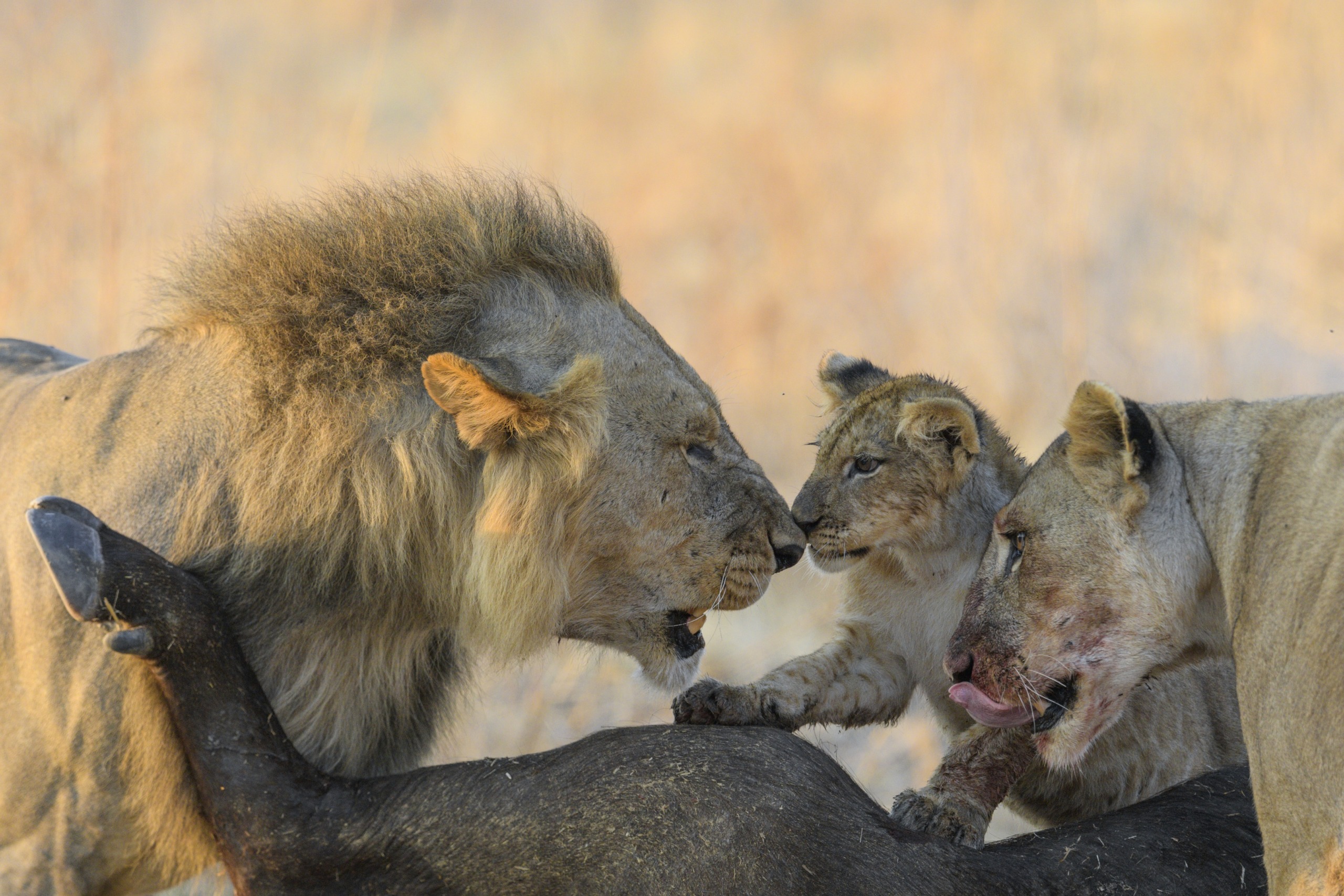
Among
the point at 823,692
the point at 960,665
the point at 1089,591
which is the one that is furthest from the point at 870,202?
the point at 1089,591

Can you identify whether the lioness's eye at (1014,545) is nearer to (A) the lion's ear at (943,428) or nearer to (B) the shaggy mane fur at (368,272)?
(A) the lion's ear at (943,428)

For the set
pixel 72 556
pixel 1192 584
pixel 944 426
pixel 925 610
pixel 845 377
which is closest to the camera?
pixel 72 556

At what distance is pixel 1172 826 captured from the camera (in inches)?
107

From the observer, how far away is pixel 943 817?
9.27 feet

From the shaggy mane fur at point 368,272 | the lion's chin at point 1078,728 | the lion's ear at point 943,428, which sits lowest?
the lion's chin at point 1078,728

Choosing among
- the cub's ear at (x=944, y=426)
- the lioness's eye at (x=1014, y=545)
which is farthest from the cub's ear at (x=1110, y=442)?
the cub's ear at (x=944, y=426)

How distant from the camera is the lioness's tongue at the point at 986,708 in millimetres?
2775

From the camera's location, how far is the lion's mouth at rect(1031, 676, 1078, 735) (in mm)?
2717

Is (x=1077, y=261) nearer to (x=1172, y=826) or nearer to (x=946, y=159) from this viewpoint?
(x=946, y=159)

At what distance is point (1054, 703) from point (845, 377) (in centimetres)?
131

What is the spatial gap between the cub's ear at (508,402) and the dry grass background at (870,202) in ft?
3.98

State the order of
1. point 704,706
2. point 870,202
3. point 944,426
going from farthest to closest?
point 870,202, point 944,426, point 704,706

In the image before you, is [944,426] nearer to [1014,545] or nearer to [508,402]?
[1014,545]

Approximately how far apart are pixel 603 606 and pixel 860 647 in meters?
0.83
